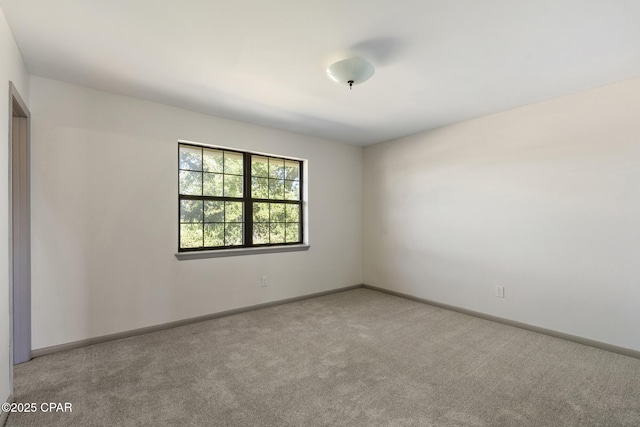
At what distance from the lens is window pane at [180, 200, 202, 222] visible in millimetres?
3386

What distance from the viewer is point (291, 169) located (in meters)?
4.38

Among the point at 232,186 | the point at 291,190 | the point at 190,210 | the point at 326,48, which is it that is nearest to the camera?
the point at 326,48

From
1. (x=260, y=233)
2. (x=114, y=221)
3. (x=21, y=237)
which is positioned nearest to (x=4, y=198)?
(x=21, y=237)

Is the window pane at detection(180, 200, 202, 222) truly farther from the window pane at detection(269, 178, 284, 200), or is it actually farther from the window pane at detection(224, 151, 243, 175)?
the window pane at detection(269, 178, 284, 200)

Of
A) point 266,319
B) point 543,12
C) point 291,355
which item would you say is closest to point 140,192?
point 266,319

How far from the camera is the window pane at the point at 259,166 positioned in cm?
397

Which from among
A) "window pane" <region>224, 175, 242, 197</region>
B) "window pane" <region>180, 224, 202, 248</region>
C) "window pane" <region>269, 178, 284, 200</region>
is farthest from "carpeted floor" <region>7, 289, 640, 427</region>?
"window pane" <region>269, 178, 284, 200</region>

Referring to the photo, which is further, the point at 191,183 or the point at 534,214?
the point at 191,183

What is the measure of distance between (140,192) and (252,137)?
1.46 meters

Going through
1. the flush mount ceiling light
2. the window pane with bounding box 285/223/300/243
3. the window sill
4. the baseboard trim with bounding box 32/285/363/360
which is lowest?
the baseboard trim with bounding box 32/285/363/360

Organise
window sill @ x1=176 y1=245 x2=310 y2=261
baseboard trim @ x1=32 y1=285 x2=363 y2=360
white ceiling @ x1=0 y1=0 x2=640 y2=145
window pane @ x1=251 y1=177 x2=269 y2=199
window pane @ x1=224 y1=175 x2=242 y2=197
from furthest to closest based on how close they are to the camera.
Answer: window pane @ x1=251 y1=177 x2=269 y2=199, window pane @ x1=224 y1=175 x2=242 y2=197, window sill @ x1=176 y1=245 x2=310 y2=261, baseboard trim @ x1=32 y1=285 x2=363 y2=360, white ceiling @ x1=0 y1=0 x2=640 y2=145

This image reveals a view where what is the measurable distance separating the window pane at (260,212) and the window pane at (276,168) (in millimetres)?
435

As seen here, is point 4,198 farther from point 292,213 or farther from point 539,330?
point 539,330

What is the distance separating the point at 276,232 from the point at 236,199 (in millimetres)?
759
